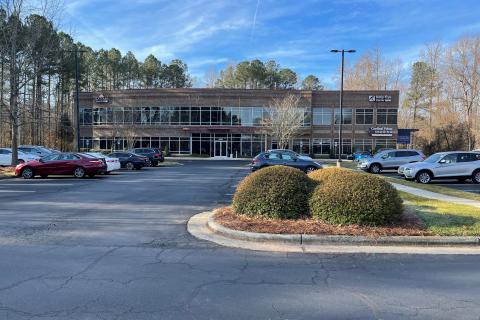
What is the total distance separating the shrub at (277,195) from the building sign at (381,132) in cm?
5501

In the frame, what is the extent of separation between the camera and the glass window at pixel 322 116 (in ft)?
202

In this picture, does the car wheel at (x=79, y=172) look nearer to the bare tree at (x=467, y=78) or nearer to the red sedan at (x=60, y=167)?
the red sedan at (x=60, y=167)

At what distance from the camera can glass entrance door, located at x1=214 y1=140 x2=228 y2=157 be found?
61250 millimetres

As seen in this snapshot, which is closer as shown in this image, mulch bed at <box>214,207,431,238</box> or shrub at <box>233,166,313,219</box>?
mulch bed at <box>214,207,431,238</box>

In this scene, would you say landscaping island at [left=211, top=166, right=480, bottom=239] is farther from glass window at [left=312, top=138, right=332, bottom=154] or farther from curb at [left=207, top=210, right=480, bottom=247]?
glass window at [left=312, top=138, right=332, bottom=154]

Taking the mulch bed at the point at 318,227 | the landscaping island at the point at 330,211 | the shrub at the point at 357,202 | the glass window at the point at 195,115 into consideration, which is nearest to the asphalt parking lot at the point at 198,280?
the mulch bed at the point at 318,227

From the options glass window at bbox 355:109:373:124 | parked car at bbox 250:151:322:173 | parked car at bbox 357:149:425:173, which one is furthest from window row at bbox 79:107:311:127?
parked car at bbox 250:151:322:173

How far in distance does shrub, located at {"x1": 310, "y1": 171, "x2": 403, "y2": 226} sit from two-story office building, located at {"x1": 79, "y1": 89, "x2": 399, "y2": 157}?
5154 centimetres

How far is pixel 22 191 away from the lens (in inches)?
618

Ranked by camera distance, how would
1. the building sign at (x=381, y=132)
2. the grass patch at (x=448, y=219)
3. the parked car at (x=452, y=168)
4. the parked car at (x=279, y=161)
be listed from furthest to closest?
1. the building sign at (x=381, y=132)
2. the parked car at (x=279, y=161)
3. the parked car at (x=452, y=168)
4. the grass patch at (x=448, y=219)

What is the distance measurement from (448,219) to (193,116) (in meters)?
54.4

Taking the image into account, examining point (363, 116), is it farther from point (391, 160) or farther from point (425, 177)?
point (425, 177)

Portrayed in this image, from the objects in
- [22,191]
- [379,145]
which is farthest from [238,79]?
[22,191]

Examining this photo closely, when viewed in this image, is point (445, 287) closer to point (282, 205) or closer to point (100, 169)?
point (282, 205)
